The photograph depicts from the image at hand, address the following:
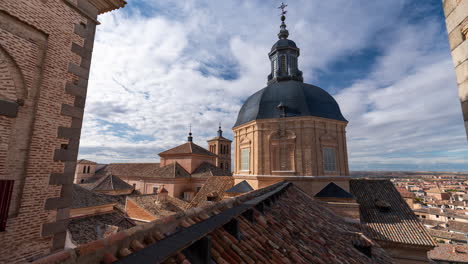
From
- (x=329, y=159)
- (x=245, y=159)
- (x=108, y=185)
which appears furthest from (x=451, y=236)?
(x=108, y=185)

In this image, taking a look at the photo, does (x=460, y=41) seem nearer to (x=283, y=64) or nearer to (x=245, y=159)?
(x=245, y=159)

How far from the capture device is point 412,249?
517 inches

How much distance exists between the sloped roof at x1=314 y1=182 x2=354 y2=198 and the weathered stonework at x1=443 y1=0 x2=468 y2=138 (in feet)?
43.5

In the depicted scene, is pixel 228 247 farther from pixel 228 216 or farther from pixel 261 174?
pixel 261 174

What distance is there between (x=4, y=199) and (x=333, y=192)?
1553 centimetres

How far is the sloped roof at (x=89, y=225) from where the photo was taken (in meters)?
12.2

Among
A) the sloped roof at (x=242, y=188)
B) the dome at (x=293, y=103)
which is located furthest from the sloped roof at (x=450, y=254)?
the sloped roof at (x=242, y=188)

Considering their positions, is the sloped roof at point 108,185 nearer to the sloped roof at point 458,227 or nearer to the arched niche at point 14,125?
the arched niche at point 14,125

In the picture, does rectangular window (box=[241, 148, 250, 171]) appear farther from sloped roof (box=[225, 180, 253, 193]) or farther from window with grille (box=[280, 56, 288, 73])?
window with grille (box=[280, 56, 288, 73])

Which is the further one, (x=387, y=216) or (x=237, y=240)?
(x=387, y=216)

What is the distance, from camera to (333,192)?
14.7m

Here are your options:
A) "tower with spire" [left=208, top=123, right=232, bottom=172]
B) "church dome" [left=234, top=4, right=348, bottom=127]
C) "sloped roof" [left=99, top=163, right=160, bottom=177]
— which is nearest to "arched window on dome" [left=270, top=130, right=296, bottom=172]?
"church dome" [left=234, top=4, right=348, bottom=127]

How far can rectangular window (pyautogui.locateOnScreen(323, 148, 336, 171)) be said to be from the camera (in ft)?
51.6

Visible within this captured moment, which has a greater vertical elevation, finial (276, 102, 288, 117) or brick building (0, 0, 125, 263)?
finial (276, 102, 288, 117)
